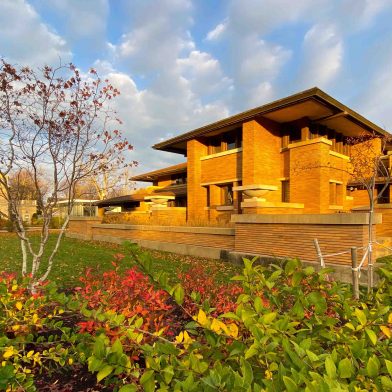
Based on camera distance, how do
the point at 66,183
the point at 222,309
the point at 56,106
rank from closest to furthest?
the point at 222,309 < the point at 56,106 < the point at 66,183

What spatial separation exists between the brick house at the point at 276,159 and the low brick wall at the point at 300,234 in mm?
1269

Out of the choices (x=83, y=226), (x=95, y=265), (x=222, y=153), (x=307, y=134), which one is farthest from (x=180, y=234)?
(x=83, y=226)

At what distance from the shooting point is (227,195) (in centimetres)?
1812

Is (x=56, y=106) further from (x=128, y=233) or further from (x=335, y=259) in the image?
(x=128, y=233)

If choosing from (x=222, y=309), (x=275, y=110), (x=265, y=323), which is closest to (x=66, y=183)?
(x=222, y=309)

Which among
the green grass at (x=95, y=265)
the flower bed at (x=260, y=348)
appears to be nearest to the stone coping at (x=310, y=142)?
the green grass at (x=95, y=265)

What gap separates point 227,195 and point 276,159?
3.64m

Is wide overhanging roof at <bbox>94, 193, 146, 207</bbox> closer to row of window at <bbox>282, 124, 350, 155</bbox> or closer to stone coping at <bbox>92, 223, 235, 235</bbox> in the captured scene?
stone coping at <bbox>92, 223, 235, 235</bbox>

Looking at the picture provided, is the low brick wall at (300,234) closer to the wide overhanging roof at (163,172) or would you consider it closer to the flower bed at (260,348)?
the flower bed at (260,348)

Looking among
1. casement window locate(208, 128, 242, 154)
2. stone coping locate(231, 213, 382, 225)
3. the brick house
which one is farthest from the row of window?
stone coping locate(231, 213, 382, 225)

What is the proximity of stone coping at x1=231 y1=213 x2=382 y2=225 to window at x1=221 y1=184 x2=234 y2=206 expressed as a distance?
6.94m

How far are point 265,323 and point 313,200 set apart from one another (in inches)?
558

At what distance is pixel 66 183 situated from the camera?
5371mm

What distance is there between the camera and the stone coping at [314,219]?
784cm
